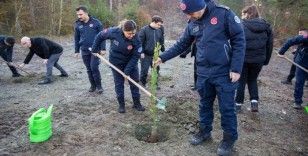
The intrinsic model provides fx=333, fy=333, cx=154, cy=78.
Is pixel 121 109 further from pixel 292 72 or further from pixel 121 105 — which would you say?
pixel 292 72

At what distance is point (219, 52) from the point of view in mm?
4156

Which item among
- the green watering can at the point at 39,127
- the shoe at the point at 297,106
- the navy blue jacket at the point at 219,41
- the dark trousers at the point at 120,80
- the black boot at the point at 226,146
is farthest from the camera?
the shoe at the point at 297,106

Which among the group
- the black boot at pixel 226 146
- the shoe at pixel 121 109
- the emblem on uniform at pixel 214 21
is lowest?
the shoe at pixel 121 109

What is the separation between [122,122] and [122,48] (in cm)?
128

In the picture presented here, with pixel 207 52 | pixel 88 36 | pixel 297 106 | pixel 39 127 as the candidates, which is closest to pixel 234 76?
pixel 207 52

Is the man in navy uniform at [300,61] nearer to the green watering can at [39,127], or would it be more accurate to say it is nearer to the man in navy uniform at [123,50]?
the man in navy uniform at [123,50]

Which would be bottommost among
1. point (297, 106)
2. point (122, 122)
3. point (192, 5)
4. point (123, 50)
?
point (297, 106)

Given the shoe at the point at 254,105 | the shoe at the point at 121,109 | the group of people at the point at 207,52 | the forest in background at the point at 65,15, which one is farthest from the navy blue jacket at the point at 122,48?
the forest in background at the point at 65,15

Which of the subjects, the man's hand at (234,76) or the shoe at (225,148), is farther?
the shoe at (225,148)

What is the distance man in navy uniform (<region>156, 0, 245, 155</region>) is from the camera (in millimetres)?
4090

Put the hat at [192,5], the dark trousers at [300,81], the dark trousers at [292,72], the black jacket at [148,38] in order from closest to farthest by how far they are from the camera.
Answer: the hat at [192,5] → the dark trousers at [300,81] → the black jacket at [148,38] → the dark trousers at [292,72]

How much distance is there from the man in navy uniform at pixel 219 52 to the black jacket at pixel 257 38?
5.53 feet

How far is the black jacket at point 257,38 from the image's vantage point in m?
5.78

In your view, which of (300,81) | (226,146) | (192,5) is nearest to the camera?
(192,5)
